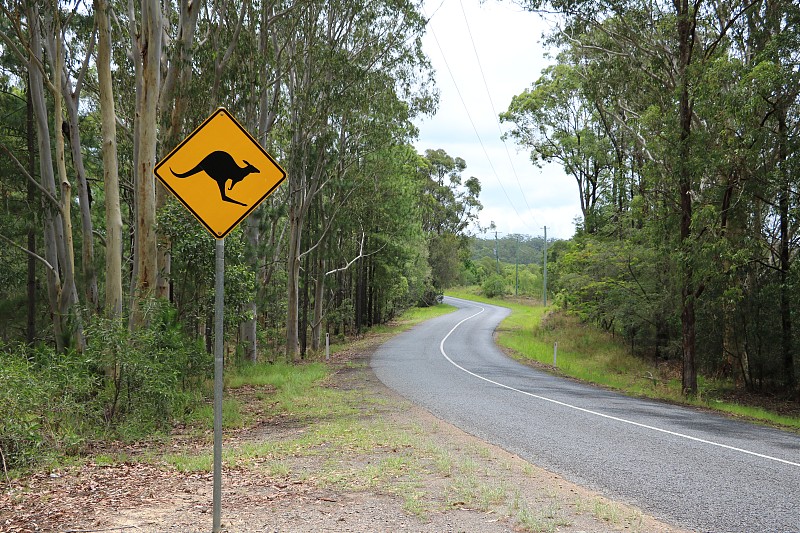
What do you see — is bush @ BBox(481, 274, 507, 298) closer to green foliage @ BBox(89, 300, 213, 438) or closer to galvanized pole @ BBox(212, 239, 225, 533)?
green foliage @ BBox(89, 300, 213, 438)

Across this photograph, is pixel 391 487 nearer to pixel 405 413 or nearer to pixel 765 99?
pixel 405 413

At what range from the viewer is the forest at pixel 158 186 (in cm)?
960

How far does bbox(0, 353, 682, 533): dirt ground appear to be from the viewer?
509 centimetres

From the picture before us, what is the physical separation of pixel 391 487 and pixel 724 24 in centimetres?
1782

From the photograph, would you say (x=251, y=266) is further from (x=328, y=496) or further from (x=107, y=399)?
(x=328, y=496)

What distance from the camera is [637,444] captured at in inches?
365

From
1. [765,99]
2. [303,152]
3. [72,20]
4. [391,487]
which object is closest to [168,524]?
[391,487]

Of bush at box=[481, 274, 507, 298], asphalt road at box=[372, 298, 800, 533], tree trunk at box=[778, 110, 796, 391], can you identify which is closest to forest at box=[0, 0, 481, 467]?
asphalt road at box=[372, 298, 800, 533]

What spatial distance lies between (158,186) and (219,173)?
10.5 meters

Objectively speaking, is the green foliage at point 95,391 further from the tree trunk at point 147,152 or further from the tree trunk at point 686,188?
the tree trunk at point 686,188

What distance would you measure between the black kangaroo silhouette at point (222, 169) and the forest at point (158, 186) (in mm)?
4186

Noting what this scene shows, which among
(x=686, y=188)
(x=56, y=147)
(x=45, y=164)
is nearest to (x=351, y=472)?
(x=56, y=147)

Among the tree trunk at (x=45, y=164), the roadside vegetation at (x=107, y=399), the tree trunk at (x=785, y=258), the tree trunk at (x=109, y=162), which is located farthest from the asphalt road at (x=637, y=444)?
the tree trunk at (x=45, y=164)

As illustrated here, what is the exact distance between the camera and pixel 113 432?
9.02 m
